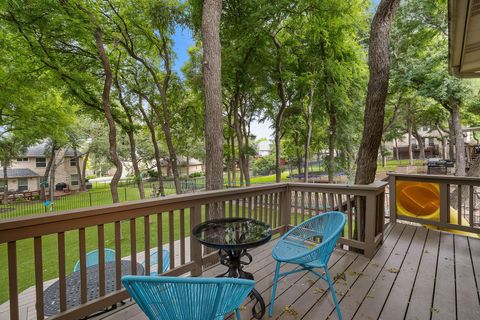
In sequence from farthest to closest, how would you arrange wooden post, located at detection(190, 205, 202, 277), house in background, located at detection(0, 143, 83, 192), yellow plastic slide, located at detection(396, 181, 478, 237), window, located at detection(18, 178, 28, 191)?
window, located at detection(18, 178, 28, 191) → house in background, located at detection(0, 143, 83, 192) → yellow plastic slide, located at detection(396, 181, 478, 237) → wooden post, located at detection(190, 205, 202, 277)

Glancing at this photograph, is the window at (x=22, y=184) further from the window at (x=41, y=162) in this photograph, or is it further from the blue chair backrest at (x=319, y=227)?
the blue chair backrest at (x=319, y=227)

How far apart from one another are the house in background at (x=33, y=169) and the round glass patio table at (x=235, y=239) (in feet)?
84.3

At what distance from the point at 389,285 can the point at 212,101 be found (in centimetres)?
330

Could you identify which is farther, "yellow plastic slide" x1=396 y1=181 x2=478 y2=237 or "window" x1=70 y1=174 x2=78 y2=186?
"window" x1=70 y1=174 x2=78 y2=186

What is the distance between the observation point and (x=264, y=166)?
92.7ft

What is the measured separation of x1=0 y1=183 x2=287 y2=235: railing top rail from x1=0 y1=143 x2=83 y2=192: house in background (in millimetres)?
25236

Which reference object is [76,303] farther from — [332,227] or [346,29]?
[346,29]

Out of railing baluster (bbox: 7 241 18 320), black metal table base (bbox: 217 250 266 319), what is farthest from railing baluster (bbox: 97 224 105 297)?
black metal table base (bbox: 217 250 266 319)

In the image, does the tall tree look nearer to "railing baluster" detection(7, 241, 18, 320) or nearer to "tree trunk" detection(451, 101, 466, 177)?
"railing baluster" detection(7, 241, 18, 320)

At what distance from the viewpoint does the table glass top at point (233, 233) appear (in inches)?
73.8

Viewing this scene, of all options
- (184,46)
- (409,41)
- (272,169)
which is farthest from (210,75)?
(272,169)

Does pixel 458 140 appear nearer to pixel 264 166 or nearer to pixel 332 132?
pixel 332 132

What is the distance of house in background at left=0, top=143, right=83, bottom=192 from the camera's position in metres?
23.0

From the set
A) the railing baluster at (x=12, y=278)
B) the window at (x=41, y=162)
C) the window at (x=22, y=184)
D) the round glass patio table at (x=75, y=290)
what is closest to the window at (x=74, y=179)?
the window at (x=41, y=162)
